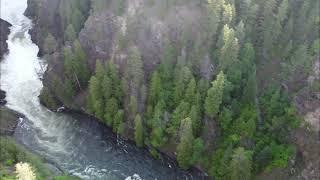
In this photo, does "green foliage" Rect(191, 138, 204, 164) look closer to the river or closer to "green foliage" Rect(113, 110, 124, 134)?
the river

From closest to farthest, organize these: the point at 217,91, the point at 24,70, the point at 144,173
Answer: the point at 217,91
the point at 144,173
the point at 24,70

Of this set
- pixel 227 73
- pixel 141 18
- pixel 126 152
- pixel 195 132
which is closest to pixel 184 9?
pixel 141 18

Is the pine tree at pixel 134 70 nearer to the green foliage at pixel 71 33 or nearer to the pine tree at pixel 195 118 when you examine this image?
the pine tree at pixel 195 118

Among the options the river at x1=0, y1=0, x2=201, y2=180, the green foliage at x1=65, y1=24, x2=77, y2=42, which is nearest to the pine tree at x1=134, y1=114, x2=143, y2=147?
the river at x1=0, y1=0, x2=201, y2=180

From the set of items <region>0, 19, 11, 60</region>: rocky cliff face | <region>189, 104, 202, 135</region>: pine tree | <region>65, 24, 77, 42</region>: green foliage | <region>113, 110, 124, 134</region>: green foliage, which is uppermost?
<region>65, 24, 77, 42</region>: green foliage

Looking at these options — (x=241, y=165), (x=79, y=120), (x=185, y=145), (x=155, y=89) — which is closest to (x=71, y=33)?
(x=79, y=120)

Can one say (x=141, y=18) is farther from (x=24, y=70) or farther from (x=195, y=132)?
(x=24, y=70)
